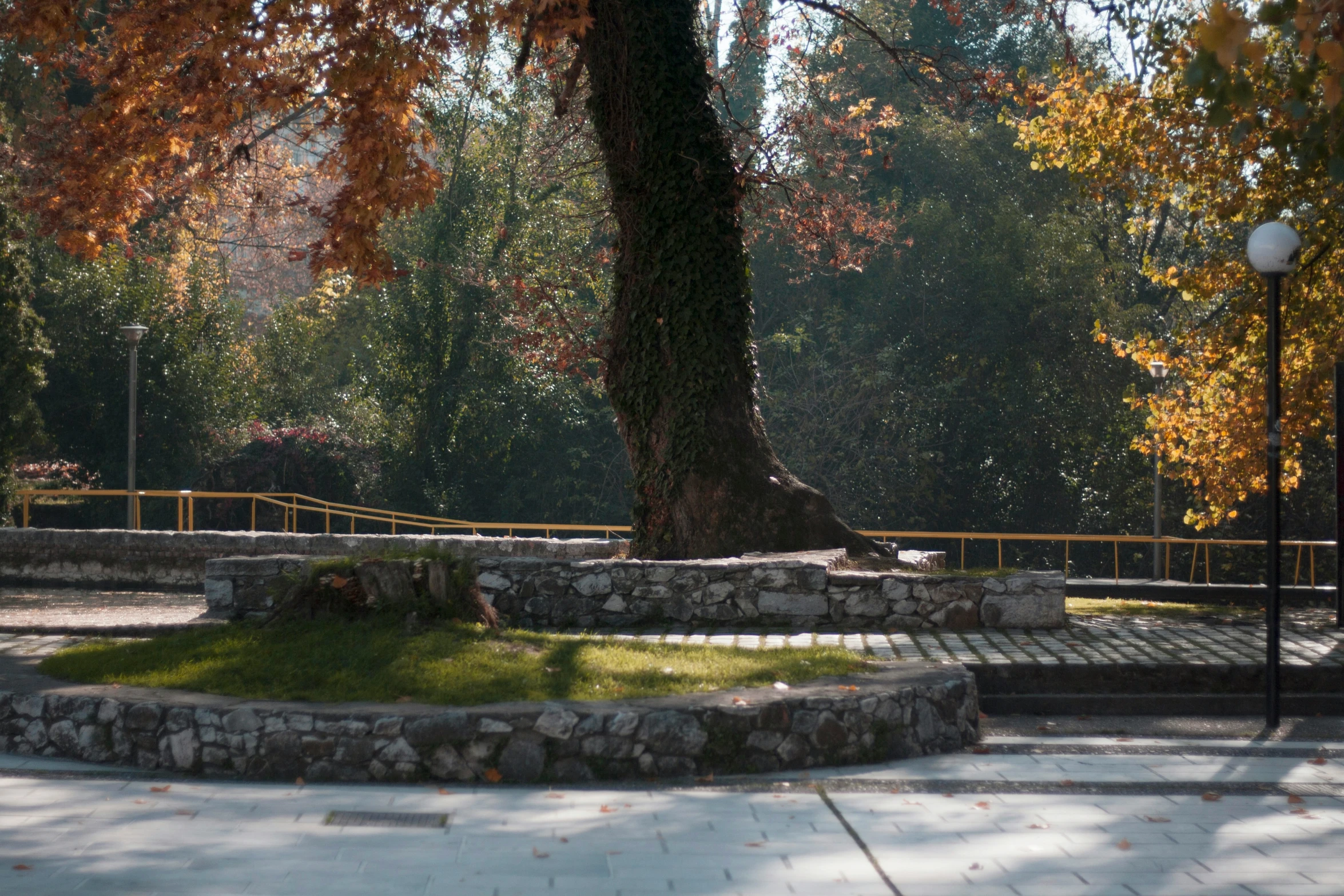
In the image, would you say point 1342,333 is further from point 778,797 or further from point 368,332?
point 368,332

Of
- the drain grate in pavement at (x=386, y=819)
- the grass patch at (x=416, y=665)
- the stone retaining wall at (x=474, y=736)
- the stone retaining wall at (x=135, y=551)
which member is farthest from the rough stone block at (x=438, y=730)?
the stone retaining wall at (x=135, y=551)

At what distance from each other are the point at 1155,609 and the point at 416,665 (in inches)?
392

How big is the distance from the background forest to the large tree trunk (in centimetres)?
1354

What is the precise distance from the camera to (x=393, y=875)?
435 centimetres

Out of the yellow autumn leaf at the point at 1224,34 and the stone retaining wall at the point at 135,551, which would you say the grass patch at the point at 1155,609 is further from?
the yellow autumn leaf at the point at 1224,34

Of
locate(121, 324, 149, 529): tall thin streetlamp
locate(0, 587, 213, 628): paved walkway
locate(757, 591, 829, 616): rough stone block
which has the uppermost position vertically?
locate(121, 324, 149, 529): tall thin streetlamp

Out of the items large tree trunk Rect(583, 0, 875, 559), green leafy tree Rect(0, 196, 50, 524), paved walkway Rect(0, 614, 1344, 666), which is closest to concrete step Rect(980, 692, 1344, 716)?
paved walkway Rect(0, 614, 1344, 666)

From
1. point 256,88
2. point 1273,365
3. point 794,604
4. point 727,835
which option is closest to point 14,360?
point 256,88

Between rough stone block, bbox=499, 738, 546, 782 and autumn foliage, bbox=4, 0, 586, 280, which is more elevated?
autumn foliage, bbox=4, 0, 586, 280

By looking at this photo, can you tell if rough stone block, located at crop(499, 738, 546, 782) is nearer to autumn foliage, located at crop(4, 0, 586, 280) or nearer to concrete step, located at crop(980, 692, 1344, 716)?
concrete step, located at crop(980, 692, 1344, 716)

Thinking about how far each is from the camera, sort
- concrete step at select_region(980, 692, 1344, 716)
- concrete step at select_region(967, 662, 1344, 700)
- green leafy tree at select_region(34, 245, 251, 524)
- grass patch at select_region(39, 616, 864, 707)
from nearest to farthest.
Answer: grass patch at select_region(39, 616, 864, 707), concrete step at select_region(980, 692, 1344, 716), concrete step at select_region(967, 662, 1344, 700), green leafy tree at select_region(34, 245, 251, 524)

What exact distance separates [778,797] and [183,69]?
381 inches

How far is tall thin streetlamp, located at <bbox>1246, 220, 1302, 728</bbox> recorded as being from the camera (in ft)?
24.4

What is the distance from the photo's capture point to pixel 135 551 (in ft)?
50.6
